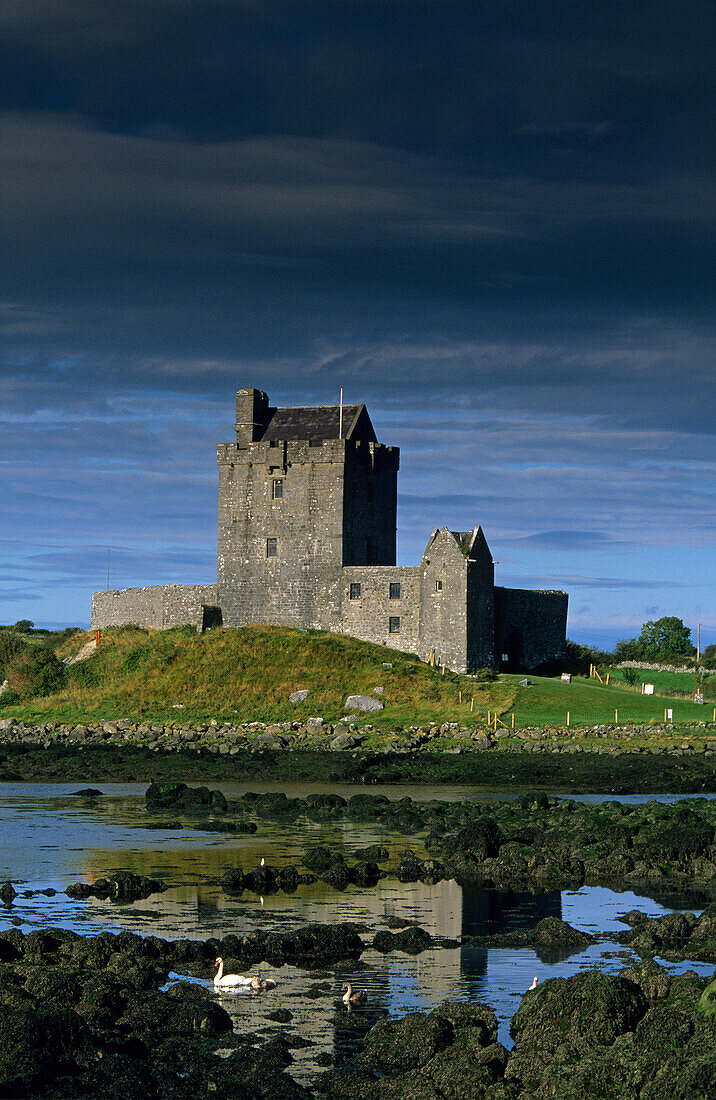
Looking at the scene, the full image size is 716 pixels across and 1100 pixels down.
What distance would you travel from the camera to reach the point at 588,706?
48.7 metres

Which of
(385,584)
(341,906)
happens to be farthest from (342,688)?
(341,906)

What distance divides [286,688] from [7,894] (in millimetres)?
32056

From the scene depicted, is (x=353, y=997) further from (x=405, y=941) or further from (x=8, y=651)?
(x=8, y=651)

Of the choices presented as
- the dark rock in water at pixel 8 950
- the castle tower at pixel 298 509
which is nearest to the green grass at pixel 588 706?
the castle tower at pixel 298 509

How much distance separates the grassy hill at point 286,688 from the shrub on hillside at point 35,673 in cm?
69

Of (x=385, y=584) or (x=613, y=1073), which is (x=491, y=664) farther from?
(x=613, y=1073)

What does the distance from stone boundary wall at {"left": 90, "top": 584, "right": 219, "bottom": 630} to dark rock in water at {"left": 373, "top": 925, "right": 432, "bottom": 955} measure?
42848 millimetres

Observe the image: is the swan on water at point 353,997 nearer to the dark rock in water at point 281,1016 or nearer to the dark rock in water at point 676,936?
the dark rock in water at point 281,1016

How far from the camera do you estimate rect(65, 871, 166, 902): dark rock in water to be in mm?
20031

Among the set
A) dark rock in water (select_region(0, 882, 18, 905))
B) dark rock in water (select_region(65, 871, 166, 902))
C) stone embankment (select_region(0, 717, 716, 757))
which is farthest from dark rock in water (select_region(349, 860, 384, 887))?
stone embankment (select_region(0, 717, 716, 757))

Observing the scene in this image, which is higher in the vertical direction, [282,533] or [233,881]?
[282,533]

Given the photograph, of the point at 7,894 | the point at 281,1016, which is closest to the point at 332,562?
the point at 7,894

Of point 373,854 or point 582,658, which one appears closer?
point 373,854

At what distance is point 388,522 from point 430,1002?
153ft
